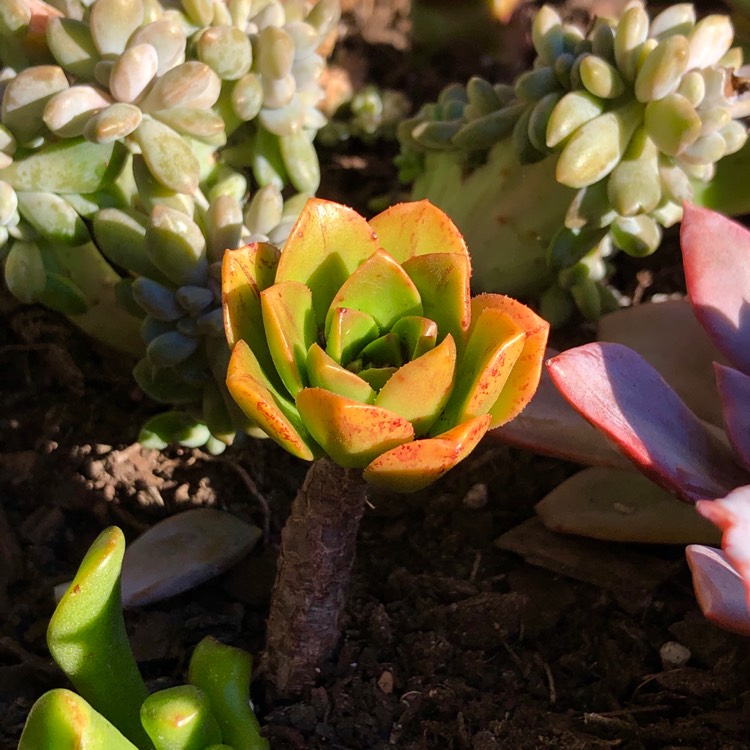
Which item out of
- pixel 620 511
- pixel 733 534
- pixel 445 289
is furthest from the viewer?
pixel 620 511

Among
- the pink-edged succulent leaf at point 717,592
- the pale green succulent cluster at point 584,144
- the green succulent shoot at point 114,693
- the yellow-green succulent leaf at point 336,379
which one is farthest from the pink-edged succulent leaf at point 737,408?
the green succulent shoot at point 114,693

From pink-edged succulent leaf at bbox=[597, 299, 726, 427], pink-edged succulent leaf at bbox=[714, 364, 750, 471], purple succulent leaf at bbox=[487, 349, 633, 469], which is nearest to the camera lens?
pink-edged succulent leaf at bbox=[714, 364, 750, 471]

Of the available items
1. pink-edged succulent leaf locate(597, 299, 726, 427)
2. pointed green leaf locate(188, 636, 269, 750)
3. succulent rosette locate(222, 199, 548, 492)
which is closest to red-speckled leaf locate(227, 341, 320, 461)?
succulent rosette locate(222, 199, 548, 492)

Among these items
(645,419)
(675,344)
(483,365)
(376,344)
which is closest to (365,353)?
(376,344)

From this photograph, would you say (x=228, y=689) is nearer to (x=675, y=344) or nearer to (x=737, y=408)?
(x=737, y=408)

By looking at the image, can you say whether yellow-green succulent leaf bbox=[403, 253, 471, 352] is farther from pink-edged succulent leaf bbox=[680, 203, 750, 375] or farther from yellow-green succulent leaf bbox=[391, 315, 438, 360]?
pink-edged succulent leaf bbox=[680, 203, 750, 375]

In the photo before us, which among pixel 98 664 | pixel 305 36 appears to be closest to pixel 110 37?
pixel 305 36
